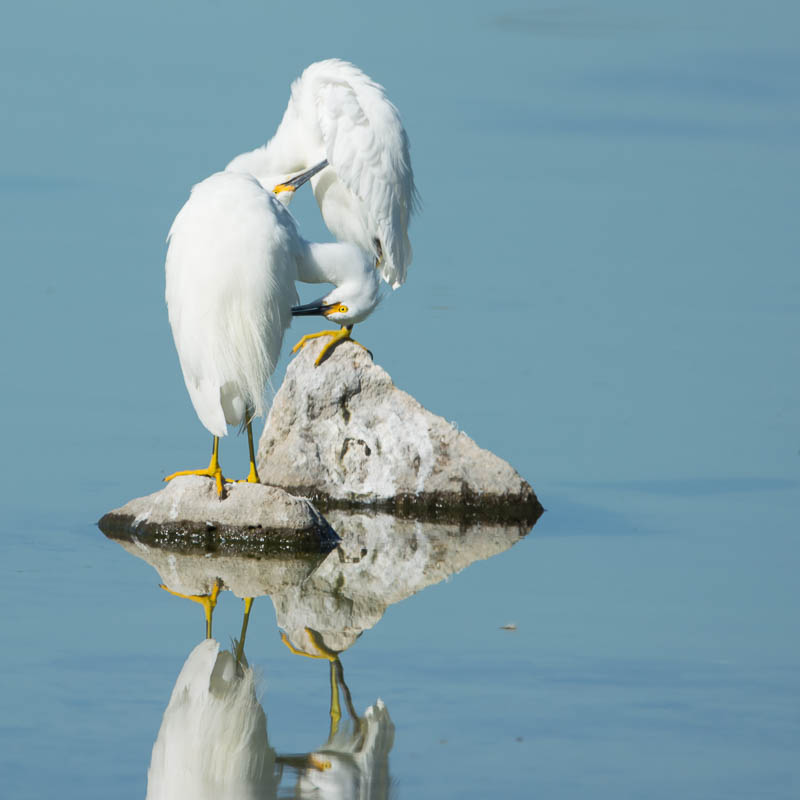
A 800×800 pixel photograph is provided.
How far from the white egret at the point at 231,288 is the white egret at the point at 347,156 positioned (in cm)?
229

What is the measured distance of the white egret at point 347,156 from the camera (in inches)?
466


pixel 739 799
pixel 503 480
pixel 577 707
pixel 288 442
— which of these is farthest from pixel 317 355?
pixel 739 799

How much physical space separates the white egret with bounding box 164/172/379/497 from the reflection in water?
0.96 m

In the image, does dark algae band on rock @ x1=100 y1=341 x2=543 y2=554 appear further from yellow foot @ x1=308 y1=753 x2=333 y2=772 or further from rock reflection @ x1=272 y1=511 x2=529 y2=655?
yellow foot @ x1=308 y1=753 x2=333 y2=772

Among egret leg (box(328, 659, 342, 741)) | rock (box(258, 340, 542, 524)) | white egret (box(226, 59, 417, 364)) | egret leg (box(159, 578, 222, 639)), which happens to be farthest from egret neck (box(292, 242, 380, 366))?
egret leg (box(328, 659, 342, 741))

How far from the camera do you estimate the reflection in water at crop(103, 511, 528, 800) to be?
5746 millimetres

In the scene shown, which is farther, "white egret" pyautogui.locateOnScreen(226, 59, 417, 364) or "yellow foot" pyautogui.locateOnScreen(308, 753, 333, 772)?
"white egret" pyautogui.locateOnScreen(226, 59, 417, 364)

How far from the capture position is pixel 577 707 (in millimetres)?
6465

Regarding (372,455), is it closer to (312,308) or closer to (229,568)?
(312,308)

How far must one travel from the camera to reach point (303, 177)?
1184 cm

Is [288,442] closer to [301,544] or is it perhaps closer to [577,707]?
[301,544]

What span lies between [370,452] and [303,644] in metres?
3.68

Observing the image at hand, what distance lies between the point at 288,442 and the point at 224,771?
555cm

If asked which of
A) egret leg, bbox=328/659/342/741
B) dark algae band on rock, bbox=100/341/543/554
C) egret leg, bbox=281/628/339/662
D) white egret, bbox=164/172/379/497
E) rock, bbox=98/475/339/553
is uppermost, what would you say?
white egret, bbox=164/172/379/497
